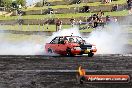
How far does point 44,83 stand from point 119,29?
24.2 metres

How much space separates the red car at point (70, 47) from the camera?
2711cm

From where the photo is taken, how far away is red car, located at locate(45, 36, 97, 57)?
88.9 feet

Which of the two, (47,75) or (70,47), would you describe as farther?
(70,47)

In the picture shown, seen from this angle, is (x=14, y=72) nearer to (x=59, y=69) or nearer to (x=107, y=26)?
(x=59, y=69)

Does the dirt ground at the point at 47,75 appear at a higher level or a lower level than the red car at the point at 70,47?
higher

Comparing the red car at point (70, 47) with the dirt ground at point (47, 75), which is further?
the red car at point (70, 47)

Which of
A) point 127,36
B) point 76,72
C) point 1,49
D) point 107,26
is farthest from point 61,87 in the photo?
point 107,26

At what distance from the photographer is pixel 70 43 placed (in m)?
28.0

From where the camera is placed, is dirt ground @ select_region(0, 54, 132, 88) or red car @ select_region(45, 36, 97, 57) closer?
dirt ground @ select_region(0, 54, 132, 88)

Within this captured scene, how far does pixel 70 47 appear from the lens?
90.3 ft

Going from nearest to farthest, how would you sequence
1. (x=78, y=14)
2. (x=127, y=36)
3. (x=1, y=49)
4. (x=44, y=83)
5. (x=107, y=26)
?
1. (x=44, y=83)
2. (x=1, y=49)
3. (x=127, y=36)
4. (x=107, y=26)
5. (x=78, y=14)

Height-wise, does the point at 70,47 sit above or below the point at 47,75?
below

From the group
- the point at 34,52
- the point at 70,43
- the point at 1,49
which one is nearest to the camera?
the point at 70,43

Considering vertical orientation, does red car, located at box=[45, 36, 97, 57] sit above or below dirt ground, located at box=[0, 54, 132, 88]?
below
